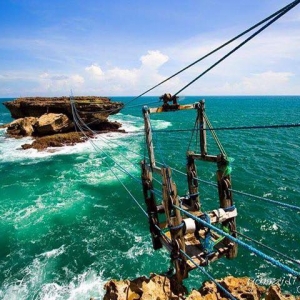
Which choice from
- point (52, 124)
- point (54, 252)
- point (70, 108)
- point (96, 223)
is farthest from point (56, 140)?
point (54, 252)

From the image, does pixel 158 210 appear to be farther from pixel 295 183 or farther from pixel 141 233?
pixel 295 183

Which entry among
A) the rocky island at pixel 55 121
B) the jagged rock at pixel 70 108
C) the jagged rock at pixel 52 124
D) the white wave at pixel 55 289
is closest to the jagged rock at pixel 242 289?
the white wave at pixel 55 289

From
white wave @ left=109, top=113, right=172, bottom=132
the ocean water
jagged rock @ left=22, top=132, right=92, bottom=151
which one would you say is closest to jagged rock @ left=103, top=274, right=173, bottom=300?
the ocean water

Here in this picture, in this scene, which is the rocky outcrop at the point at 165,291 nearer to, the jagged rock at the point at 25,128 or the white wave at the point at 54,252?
the white wave at the point at 54,252

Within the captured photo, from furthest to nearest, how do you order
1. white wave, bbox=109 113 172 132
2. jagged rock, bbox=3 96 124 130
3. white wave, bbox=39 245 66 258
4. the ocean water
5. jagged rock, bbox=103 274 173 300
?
white wave, bbox=109 113 172 132 < jagged rock, bbox=3 96 124 130 < white wave, bbox=39 245 66 258 < the ocean water < jagged rock, bbox=103 274 173 300

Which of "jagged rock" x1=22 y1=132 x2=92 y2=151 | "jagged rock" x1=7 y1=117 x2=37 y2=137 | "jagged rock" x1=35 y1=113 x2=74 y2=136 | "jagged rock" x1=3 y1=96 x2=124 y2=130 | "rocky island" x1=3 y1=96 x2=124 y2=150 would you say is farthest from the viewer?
"jagged rock" x1=7 y1=117 x2=37 y2=137

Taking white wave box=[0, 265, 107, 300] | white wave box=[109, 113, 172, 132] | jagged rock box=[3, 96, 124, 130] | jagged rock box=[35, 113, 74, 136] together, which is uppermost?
jagged rock box=[3, 96, 124, 130]

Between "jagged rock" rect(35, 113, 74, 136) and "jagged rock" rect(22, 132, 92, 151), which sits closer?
"jagged rock" rect(22, 132, 92, 151)

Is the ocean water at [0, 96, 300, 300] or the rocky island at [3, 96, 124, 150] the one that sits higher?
the rocky island at [3, 96, 124, 150]

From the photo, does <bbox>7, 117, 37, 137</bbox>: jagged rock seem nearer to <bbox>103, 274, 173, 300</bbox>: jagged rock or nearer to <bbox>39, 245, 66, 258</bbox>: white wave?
<bbox>39, 245, 66, 258</bbox>: white wave
